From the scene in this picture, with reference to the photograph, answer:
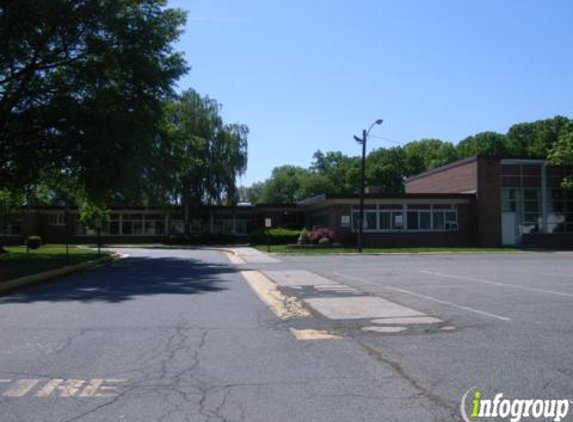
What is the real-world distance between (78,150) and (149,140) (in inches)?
140

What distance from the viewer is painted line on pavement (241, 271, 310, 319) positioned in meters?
12.0

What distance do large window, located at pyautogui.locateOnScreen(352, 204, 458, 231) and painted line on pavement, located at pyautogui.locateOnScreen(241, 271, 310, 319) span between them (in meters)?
26.8

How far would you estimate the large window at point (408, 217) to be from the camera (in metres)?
45.9

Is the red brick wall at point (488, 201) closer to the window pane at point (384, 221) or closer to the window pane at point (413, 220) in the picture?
the window pane at point (413, 220)

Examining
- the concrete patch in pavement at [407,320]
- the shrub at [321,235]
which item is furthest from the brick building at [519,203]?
the concrete patch in pavement at [407,320]

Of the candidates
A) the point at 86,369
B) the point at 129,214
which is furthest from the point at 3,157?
the point at 129,214

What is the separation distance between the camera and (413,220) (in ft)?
152

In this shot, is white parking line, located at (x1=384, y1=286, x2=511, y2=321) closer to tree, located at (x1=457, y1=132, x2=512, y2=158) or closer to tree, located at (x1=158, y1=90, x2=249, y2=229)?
tree, located at (x1=158, y1=90, x2=249, y2=229)

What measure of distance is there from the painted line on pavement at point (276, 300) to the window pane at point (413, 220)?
1101 inches

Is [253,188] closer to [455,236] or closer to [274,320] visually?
[455,236]

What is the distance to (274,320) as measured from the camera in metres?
11.1

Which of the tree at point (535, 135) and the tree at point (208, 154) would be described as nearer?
the tree at point (208, 154)

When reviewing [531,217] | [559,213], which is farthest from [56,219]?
[559,213]

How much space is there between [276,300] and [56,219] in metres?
58.2
